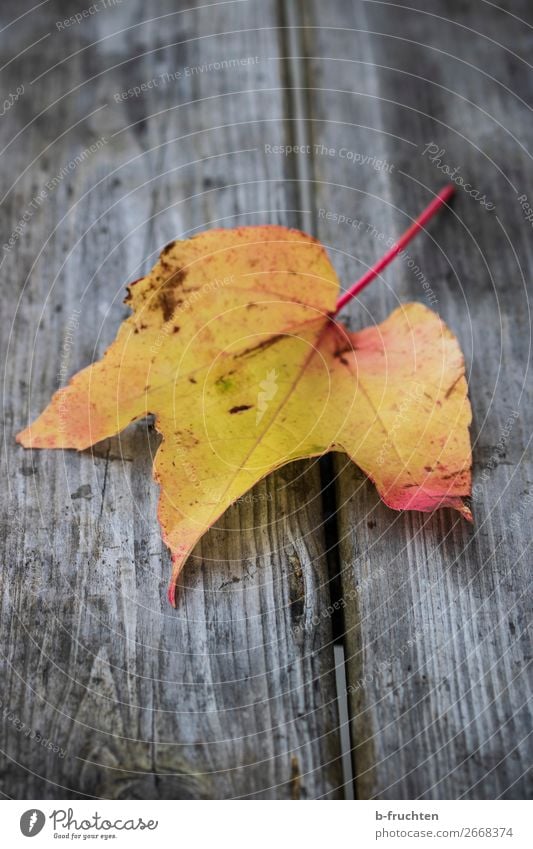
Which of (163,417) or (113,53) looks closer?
(163,417)

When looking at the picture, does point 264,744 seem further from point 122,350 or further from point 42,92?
point 42,92

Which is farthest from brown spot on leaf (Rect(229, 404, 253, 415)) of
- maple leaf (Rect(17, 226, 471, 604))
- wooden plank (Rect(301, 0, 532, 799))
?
wooden plank (Rect(301, 0, 532, 799))

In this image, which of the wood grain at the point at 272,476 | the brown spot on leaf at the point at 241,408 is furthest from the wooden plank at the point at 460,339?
the brown spot on leaf at the point at 241,408

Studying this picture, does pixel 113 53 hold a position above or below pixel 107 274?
above

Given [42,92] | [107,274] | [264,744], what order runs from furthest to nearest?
1. [42,92]
2. [107,274]
3. [264,744]

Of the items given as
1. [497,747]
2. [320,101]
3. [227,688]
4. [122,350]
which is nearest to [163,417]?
[122,350]

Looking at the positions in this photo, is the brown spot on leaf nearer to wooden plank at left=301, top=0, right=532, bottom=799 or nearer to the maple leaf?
the maple leaf
